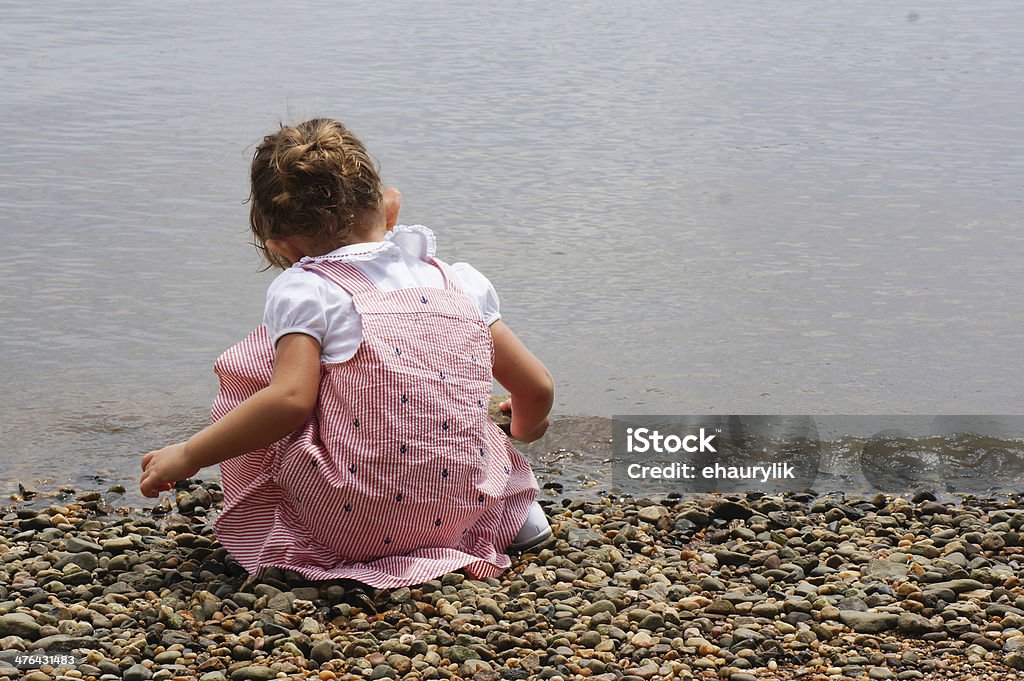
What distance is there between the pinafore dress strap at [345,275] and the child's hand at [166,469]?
0.56 metres

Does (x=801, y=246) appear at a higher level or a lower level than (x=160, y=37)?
lower

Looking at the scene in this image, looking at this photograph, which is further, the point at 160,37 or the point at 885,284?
the point at 160,37

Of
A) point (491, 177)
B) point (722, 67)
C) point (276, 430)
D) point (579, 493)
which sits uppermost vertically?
point (722, 67)

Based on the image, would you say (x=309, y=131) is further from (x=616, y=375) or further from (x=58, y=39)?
(x=58, y=39)

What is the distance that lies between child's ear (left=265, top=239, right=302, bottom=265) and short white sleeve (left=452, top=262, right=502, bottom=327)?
44 cm

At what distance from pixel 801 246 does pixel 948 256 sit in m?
0.83

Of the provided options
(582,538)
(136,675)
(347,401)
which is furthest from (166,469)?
(582,538)

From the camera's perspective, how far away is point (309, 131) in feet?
11.3

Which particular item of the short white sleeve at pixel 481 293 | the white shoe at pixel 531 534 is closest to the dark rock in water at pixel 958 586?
the white shoe at pixel 531 534

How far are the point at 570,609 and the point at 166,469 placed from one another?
1077mm

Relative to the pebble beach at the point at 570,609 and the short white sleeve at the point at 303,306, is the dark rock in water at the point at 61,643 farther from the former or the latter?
the short white sleeve at the point at 303,306

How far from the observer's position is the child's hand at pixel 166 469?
127 inches

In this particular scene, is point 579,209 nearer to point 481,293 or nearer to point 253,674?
point 481,293

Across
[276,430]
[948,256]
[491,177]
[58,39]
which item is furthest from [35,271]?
[58,39]
